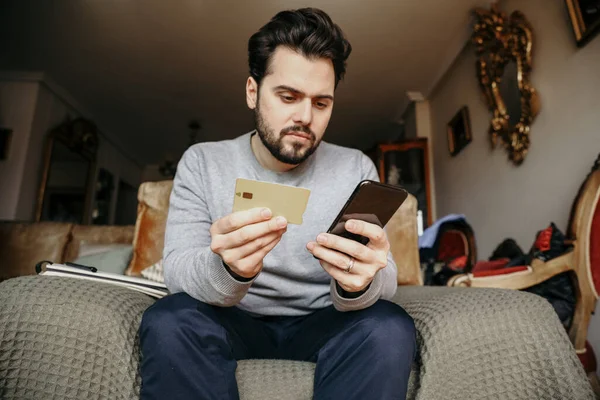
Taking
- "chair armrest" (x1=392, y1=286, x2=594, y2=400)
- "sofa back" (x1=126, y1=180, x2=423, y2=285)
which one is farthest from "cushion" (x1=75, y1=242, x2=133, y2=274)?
"chair armrest" (x1=392, y1=286, x2=594, y2=400)

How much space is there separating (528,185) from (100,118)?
4987mm

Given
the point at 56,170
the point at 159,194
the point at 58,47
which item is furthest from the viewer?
the point at 56,170

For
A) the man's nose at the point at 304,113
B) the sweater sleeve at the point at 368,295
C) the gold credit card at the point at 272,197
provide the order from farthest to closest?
the man's nose at the point at 304,113, the sweater sleeve at the point at 368,295, the gold credit card at the point at 272,197

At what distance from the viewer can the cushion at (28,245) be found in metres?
2.13

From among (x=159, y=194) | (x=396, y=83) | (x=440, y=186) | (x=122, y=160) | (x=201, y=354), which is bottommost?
(x=201, y=354)

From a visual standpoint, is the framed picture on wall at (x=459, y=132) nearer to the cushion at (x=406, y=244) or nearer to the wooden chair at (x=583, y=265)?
the wooden chair at (x=583, y=265)

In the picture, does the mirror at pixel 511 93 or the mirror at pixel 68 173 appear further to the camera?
the mirror at pixel 68 173

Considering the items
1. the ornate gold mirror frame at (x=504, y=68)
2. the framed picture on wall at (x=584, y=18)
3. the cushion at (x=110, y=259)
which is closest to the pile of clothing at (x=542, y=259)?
the ornate gold mirror frame at (x=504, y=68)

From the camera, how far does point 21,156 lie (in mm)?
3867

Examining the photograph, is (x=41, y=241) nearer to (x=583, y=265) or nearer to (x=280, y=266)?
(x=280, y=266)

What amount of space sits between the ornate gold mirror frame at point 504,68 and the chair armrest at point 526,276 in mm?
971

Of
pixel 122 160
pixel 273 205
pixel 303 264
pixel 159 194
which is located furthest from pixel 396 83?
pixel 122 160

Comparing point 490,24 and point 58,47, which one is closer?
point 490,24

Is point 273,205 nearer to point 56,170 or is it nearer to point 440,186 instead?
point 440,186
